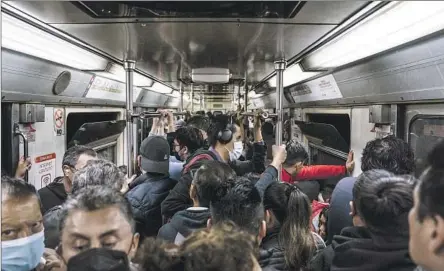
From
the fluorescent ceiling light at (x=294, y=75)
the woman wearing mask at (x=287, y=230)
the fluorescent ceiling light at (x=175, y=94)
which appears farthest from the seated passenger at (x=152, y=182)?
the fluorescent ceiling light at (x=175, y=94)

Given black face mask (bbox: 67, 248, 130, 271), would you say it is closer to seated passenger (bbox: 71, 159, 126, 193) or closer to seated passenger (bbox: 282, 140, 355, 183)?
seated passenger (bbox: 71, 159, 126, 193)

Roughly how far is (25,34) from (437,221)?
83.4 inches

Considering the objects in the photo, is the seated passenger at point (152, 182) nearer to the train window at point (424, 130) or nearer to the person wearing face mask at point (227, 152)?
the person wearing face mask at point (227, 152)

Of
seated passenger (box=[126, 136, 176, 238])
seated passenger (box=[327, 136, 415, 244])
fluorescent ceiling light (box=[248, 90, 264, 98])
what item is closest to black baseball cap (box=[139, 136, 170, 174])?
seated passenger (box=[126, 136, 176, 238])

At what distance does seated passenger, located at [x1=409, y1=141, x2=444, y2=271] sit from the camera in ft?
2.87

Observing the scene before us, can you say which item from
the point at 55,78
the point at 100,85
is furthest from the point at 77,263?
the point at 100,85

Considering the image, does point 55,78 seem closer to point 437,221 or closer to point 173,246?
point 173,246

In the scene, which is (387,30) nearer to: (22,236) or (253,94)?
(22,236)

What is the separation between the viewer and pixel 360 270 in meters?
1.29

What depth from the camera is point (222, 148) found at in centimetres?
278

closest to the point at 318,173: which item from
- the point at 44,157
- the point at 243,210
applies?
the point at 243,210

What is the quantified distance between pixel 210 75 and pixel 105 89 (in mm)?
1969

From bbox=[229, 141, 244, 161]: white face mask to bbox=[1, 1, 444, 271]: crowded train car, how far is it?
0.02 metres

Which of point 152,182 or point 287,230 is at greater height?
point 152,182
